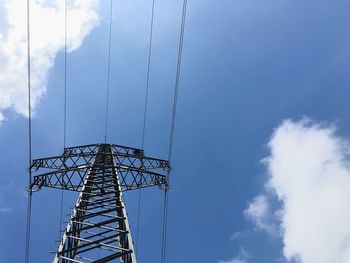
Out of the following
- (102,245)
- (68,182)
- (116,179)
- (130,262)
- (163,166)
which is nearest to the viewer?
(130,262)

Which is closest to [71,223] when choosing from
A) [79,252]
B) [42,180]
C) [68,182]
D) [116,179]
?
[79,252]

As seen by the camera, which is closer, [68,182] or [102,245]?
[102,245]

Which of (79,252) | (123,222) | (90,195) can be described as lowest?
(79,252)

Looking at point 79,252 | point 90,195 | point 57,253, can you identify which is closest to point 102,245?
point 79,252

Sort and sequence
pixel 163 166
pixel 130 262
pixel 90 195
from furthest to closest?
pixel 163 166, pixel 90 195, pixel 130 262

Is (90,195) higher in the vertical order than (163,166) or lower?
lower

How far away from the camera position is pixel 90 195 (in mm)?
11797

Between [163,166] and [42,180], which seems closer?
[42,180]

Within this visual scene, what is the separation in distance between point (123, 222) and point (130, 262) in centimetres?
161

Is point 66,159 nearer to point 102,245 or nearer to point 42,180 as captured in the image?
point 42,180

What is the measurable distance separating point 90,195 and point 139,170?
4.18m

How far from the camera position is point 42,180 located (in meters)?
15.7

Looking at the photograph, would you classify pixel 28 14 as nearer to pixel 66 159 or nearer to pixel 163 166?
pixel 66 159

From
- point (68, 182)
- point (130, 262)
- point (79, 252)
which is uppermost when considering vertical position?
point (68, 182)
